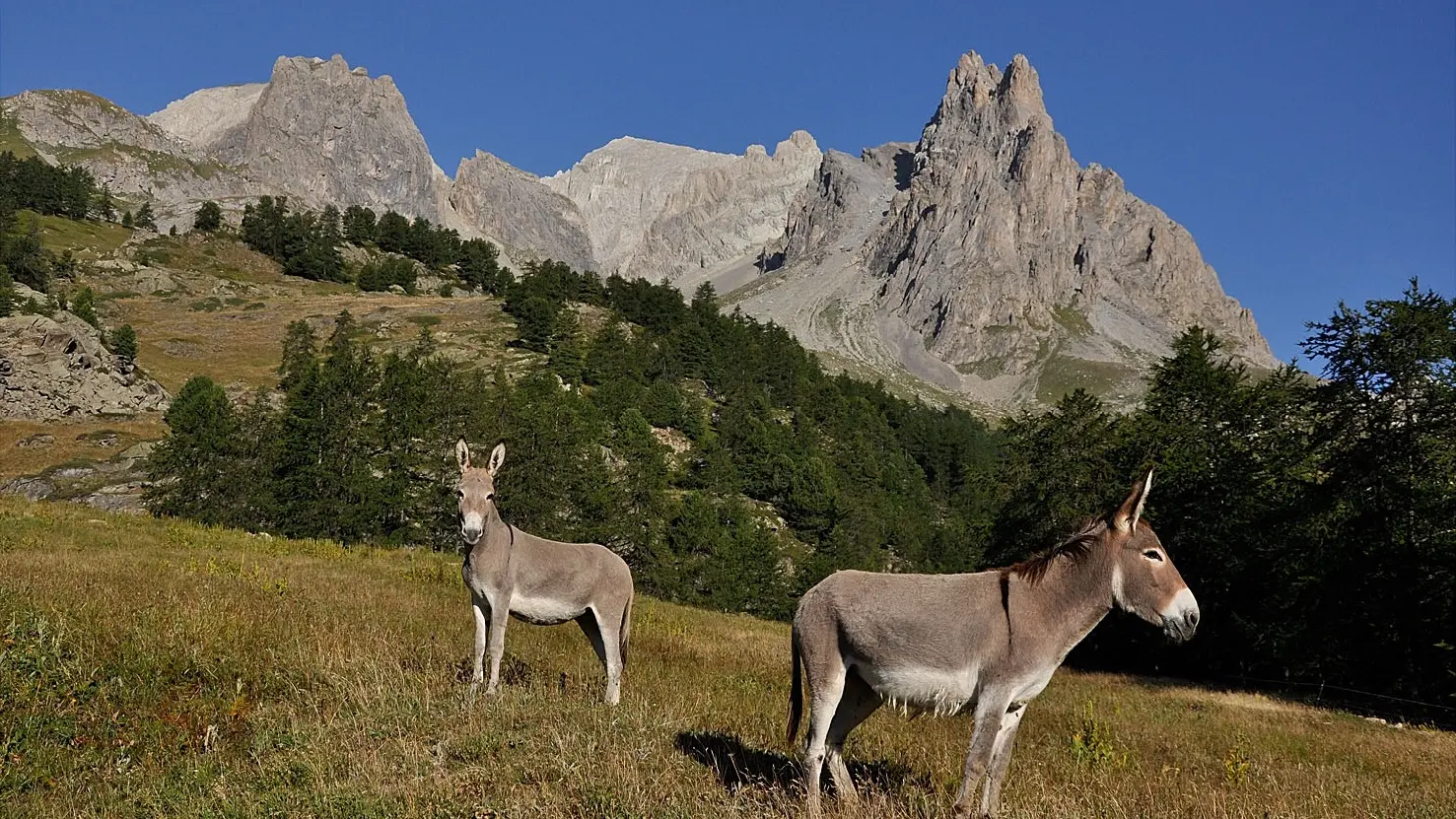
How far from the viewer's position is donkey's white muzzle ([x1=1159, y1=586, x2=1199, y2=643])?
6.05 meters

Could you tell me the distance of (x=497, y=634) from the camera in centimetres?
902

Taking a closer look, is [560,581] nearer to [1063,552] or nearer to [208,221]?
[1063,552]

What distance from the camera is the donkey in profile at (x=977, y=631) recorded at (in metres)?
5.80

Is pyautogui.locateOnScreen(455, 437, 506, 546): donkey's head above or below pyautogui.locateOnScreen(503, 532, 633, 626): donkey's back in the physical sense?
above

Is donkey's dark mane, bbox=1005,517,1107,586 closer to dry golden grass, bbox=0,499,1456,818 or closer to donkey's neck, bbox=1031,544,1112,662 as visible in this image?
donkey's neck, bbox=1031,544,1112,662

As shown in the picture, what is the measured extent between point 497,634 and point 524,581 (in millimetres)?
729

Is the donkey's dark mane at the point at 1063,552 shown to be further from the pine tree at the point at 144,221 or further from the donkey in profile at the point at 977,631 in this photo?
the pine tree at the point at 144,221

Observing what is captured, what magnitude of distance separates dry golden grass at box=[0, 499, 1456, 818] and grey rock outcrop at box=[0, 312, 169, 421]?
2475 inches

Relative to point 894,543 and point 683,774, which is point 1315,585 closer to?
point 683,774

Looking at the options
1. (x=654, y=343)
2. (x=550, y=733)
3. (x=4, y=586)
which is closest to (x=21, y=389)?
(x=654, y=343)

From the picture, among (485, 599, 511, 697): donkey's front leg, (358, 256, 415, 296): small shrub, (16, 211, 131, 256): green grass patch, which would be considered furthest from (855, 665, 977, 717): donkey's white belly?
(16, 211, 131, 256): green grass patch

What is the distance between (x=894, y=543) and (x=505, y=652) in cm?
7752

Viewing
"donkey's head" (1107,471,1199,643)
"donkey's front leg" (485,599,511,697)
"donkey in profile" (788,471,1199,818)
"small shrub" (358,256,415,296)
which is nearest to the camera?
"donkey in profile" (788,471,1199,818)

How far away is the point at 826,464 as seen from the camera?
3494 inches
